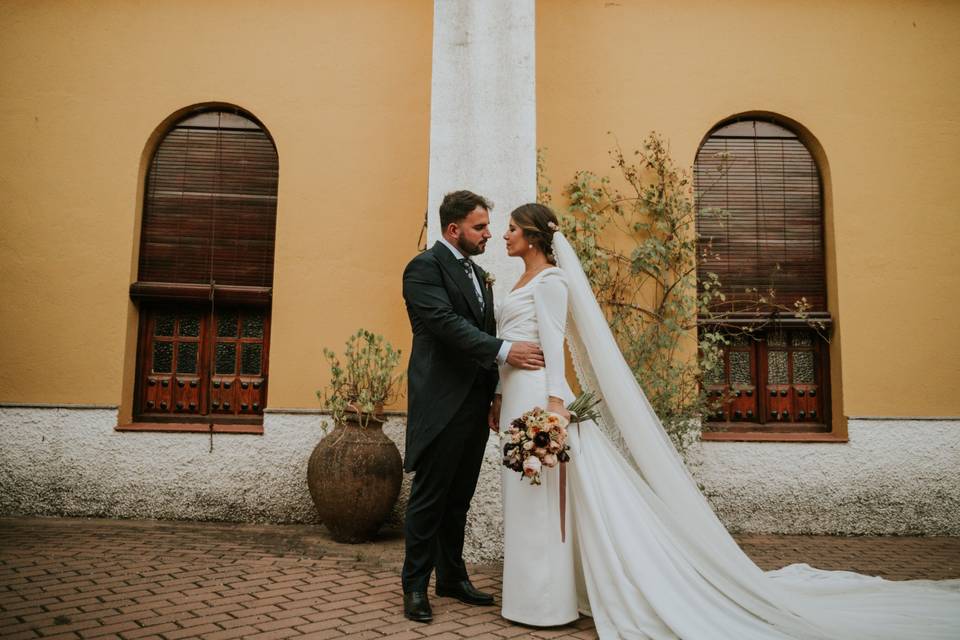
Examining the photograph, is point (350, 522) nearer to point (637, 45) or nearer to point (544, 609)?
point (544, 609)

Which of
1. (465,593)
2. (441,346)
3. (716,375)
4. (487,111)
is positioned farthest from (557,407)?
(716,375)

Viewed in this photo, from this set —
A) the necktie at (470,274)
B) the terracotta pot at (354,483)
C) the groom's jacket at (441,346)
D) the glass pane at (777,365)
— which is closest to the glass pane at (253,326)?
the terracotta pot at (354,483)

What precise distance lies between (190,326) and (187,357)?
0.29 meters

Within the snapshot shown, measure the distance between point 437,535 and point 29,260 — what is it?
185 inches

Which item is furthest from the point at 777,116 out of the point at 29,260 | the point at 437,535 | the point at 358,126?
the point at 29,260

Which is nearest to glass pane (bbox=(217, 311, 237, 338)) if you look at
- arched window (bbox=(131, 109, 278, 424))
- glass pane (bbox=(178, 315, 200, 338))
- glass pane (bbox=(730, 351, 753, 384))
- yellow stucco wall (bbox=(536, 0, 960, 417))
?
arched window (bbox=(131, 109, 278, 424))

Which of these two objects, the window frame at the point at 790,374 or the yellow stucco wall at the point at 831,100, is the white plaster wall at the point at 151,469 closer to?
the window frame at the point at 790,374

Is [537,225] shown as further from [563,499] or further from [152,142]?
[152,142]

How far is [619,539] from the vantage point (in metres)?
3.13

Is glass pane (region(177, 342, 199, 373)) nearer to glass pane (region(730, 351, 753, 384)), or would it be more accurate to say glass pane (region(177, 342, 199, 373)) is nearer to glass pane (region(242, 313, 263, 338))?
glass pane (region(242, 313, 263, 338))

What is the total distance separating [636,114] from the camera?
226 inches

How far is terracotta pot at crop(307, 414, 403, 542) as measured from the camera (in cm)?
479

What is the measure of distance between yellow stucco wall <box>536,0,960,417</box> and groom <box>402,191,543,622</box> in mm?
2499

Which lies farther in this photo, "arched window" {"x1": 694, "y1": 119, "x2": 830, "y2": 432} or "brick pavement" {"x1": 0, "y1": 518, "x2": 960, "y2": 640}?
"arched window" {"x1": 694, "y1": 119, "x2": 830, "y2": 432}
